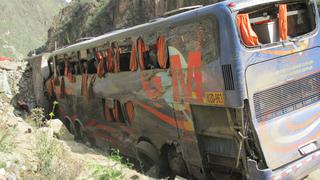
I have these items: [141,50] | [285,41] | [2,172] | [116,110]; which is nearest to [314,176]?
[285,41]

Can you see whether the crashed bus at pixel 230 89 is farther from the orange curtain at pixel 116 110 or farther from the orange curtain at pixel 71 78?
the orange curtain at pixel 71 78

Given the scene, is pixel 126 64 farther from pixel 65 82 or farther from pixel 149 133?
pixel 65 82

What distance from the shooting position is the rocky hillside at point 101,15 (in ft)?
149

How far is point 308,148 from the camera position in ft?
25.7

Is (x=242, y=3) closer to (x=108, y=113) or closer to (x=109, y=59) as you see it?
(x=109, y=59)

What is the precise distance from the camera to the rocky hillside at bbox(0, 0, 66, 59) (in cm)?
13112

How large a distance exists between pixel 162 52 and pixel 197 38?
1.28m

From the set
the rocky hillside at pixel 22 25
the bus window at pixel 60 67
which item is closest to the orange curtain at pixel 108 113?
the bus window at pixel 60 67

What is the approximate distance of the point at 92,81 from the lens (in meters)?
12.9

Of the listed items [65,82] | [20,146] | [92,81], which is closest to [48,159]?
[20,146]

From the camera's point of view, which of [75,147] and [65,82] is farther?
[65,82]

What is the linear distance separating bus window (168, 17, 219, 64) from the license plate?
220 centimetres

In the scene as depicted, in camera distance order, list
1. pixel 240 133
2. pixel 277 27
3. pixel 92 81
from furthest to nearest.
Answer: pixel 92 81 → pixel 277 27 → pixel 240 133

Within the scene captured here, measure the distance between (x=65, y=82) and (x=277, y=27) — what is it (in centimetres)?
977
